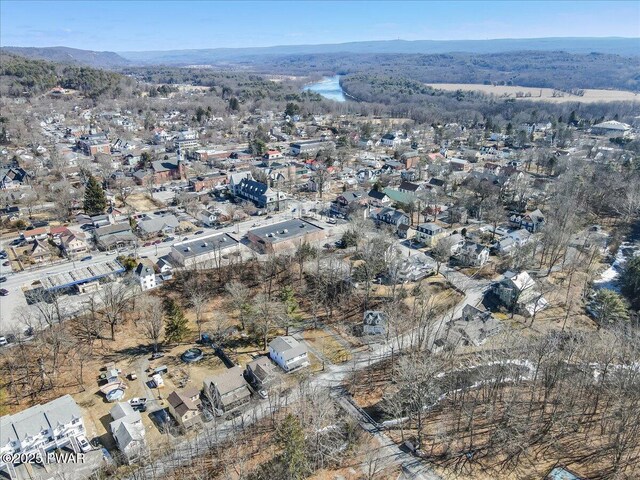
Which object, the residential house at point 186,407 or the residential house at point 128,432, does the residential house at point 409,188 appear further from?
the residential house at point 128,432

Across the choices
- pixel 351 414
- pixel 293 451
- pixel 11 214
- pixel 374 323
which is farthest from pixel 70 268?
pixel 293 451

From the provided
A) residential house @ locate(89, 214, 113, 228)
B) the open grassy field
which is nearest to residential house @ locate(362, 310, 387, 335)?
residential house @ locate(89, 214, 113, 228)

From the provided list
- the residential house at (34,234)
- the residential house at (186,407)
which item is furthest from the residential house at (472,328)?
the residential house at (34,234)

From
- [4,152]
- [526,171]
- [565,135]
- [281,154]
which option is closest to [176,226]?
[281,154]

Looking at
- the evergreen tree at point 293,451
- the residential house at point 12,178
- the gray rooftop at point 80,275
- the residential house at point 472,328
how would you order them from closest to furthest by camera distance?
the evergreen tree at point 293,451, the residential house at point 472,328, the gray rooftop at point 80,275, the residential house at point 12,178

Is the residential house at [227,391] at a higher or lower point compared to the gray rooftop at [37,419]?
lower

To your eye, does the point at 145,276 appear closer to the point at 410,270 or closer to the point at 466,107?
the point at 410,270

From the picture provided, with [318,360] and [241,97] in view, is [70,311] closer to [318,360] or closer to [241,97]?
[318,360]
